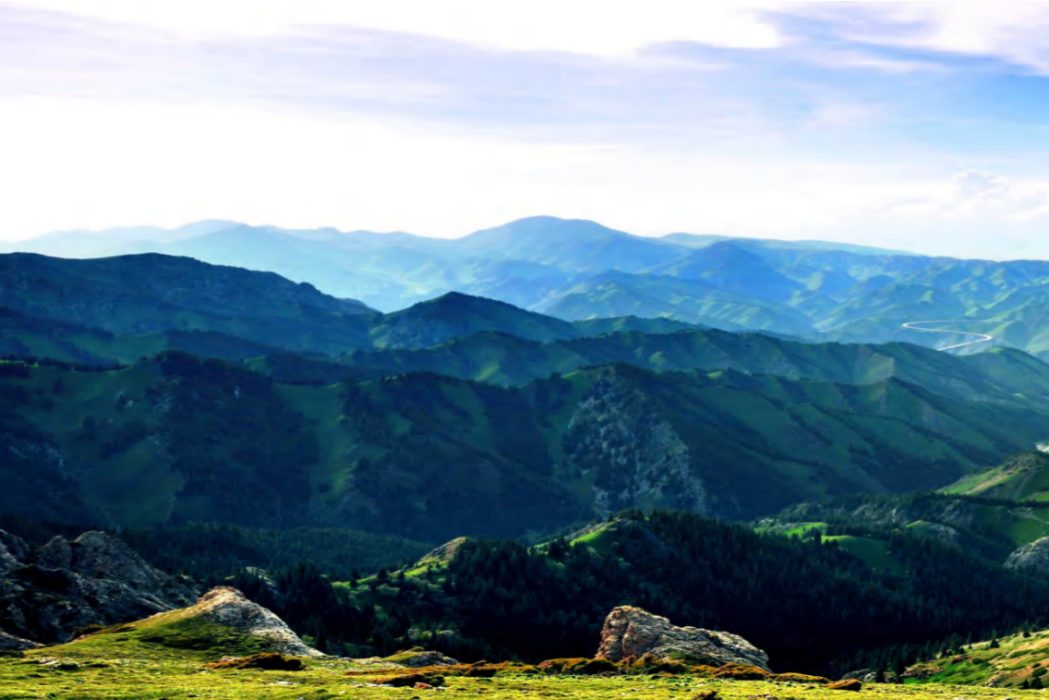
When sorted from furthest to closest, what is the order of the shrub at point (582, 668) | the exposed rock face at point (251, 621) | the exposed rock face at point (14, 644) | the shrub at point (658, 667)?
the shrub at point (582, 668), the shrub at point (658, 667), the exposed rock face at point (251, 621), the exposed rock face at point (14, 644)

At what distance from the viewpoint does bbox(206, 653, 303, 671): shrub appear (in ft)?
375

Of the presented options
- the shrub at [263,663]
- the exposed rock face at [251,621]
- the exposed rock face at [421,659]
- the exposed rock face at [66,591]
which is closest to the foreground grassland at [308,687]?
the shrub at [263,663]

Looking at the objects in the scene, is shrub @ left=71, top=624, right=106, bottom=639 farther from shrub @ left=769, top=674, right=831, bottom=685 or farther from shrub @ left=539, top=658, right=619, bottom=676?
shrub @ left=769, top=674, right=831, bottom=685

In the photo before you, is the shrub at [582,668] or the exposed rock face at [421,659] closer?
the shrub at [582,668]

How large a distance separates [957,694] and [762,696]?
26906 mm

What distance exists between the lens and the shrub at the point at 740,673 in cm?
12825

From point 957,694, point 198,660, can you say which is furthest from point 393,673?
point 957,694

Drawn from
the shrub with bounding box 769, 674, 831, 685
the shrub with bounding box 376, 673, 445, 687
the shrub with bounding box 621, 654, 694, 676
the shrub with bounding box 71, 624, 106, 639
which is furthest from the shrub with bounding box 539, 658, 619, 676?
the shrub with bounding box 71, 624, 106, 639

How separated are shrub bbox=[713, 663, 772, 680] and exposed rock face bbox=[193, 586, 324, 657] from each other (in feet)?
176

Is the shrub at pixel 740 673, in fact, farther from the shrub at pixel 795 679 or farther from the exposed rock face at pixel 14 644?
the exposed rock face at pixel 14 644

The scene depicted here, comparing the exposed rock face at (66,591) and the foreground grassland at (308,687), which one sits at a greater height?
the foreground grassland at (308,687)

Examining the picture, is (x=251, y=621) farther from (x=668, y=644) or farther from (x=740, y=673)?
(x=740, y=673)

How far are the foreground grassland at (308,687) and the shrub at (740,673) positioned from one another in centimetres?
1028

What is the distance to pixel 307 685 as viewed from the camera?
99688mm
